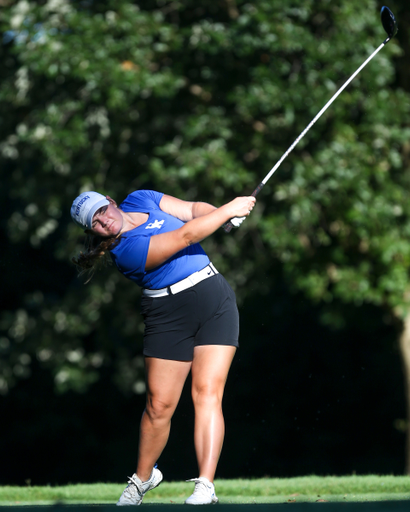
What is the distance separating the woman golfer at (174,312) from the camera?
3846 mm

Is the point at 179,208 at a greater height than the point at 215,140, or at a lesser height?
greater

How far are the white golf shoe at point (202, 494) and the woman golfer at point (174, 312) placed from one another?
2 cm

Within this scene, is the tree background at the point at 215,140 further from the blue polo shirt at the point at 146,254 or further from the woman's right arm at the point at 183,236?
the woman's right arm at the point at 183,236

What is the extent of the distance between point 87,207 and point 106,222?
13 cm

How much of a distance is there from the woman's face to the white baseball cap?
21 millimetres

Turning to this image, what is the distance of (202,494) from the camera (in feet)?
12.2

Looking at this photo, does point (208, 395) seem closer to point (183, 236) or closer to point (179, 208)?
point (183, 236)

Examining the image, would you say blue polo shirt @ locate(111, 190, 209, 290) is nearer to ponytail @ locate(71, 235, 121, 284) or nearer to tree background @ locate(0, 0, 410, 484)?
ponytail @ locate(71, 235, 121, 284)

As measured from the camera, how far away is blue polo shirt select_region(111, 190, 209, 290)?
3795 mm

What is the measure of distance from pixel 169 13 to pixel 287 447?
9169 millimetres

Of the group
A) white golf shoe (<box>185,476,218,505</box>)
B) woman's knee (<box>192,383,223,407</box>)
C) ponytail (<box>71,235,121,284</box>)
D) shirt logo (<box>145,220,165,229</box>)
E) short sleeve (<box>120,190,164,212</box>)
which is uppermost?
shirt logo (<box>145,220,165,229</box>)

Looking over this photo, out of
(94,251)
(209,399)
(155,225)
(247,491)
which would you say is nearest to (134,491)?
(209,399)

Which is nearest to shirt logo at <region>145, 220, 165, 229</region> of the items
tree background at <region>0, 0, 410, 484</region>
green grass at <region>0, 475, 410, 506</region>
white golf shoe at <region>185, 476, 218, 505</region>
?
white golf shoe at <region>185, 476, 218, 505</region>

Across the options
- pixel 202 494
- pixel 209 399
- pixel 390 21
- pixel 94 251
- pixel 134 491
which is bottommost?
pixel 134 491
